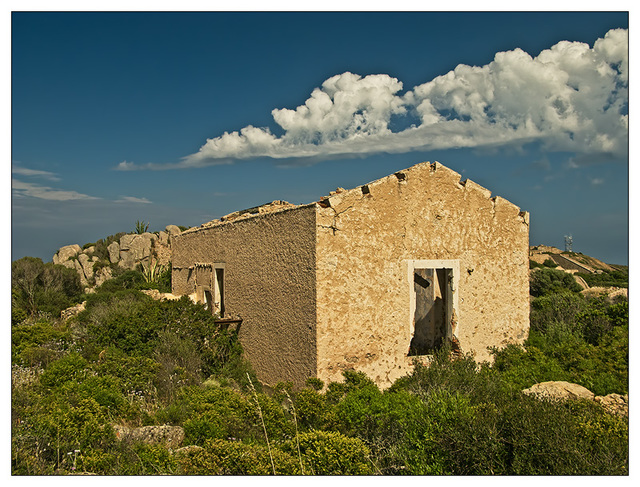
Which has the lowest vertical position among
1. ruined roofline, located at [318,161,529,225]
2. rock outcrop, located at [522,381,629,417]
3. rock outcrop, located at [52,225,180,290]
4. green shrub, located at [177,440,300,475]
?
rock outcrop, located at [522,381,629,417]

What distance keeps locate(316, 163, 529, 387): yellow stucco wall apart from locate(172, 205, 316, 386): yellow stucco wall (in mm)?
403

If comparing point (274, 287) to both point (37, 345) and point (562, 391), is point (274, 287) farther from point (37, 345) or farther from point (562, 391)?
point (37, 345)

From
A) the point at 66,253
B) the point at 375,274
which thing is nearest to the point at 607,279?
the point at 375,274

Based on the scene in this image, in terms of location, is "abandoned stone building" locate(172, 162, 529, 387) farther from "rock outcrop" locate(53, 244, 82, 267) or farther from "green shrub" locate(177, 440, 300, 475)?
"rock outcrop" locate(53, 244, 82, 267)

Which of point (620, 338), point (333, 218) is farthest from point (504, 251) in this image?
point (333, 218)

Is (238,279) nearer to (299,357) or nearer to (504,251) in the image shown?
(299,357)

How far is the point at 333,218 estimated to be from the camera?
7.43 meters

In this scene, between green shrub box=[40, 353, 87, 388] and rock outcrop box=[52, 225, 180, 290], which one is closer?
green shrub box=[40, 353, 87, 388]

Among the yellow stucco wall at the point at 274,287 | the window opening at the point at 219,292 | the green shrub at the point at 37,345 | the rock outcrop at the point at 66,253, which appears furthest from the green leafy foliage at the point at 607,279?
the rock outcrop at the point at 66,253

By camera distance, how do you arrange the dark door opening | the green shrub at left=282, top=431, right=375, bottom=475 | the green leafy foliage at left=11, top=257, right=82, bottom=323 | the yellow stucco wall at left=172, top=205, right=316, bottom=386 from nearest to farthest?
the green shrub at left=282, top=431, right=375, bottom=475 → the yellow stucco wall at left=172, top=205, right=316, bottom=386 → the dark door opening → the green leafy foliage at left=11, top=257, right=82, bottom=323

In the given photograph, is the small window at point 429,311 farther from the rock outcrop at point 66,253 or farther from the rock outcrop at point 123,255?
the rock outcrop at point 66,253

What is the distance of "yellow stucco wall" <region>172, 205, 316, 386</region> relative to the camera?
7566 millimetres

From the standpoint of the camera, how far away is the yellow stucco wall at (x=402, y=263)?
743cm

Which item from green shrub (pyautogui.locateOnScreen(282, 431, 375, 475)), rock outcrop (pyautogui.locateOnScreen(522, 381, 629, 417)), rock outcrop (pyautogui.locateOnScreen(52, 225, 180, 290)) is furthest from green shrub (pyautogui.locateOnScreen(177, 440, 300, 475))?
rock outcrop (pyautogui.locateOnScreen(52, 225, 180, 290))
